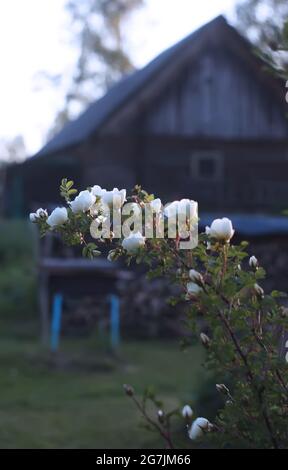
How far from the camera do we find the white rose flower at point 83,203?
8.54 ft

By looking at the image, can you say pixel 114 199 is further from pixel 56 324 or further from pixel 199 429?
pixel 56 324

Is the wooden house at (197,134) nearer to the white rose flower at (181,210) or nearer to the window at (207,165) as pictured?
the window at (207,165)

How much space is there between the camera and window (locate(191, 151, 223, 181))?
605 inches

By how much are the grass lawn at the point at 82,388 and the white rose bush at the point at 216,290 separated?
3.97 m

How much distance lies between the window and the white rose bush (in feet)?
41.7

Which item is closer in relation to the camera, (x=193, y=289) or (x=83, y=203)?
(x=193, y=289)

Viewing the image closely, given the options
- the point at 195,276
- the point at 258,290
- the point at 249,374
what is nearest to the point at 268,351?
the point at 249,374

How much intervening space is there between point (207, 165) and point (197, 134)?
74 centimetres

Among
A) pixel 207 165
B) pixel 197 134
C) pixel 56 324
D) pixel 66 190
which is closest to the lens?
pixel 66 190

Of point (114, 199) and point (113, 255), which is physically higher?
point (114, 199)

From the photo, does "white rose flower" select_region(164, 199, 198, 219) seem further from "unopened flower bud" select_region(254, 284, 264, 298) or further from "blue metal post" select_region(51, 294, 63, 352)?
"blue metal post" select_region(51, 294, 63, 352)

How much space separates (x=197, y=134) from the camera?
15023 mm

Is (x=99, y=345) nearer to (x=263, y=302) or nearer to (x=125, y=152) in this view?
(x=125, y=152)

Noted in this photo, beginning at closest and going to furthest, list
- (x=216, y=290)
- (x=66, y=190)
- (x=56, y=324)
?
(x=216, y=290)
(x=66, y=190)
(x=56, y=324)
